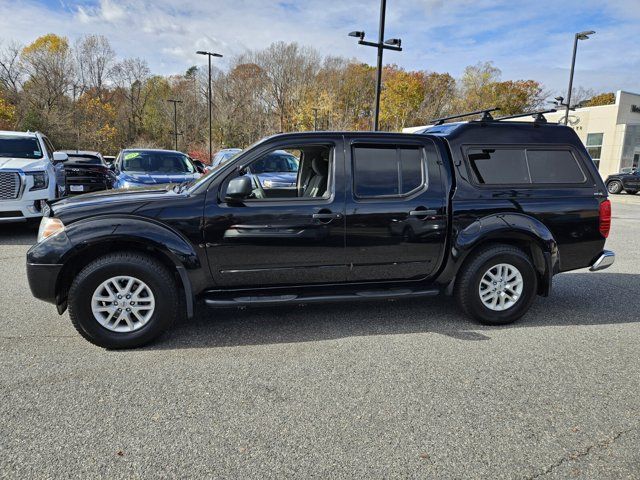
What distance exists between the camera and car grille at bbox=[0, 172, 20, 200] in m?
8.09

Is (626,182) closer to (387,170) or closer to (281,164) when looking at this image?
(281,164)

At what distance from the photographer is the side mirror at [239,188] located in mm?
3834

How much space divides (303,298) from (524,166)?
2.61m

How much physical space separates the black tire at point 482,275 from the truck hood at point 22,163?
8.13 metres

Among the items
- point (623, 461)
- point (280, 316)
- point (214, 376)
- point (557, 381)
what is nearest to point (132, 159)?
point (280, 316)

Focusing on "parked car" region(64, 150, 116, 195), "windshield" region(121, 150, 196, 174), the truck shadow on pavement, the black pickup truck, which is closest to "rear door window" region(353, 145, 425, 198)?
the black pickup truck

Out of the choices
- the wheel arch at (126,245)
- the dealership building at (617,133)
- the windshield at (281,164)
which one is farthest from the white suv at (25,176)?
the dealership building at (617,133)

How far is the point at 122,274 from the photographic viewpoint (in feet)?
12.3

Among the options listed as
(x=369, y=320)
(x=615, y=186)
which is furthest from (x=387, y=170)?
(x=615, y=186)

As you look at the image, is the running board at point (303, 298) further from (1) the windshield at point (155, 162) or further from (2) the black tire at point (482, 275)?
(1) the windshield at point (155, 162)

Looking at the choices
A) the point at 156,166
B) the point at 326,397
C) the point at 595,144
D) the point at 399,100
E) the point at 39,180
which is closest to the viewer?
the point at 326,397

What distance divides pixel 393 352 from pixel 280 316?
4.38 feet

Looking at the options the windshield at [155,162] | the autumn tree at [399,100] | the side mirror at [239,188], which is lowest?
the side mirror at [239,188]

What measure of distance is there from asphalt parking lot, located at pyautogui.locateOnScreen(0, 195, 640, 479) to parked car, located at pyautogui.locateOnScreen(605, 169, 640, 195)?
2275 cm
